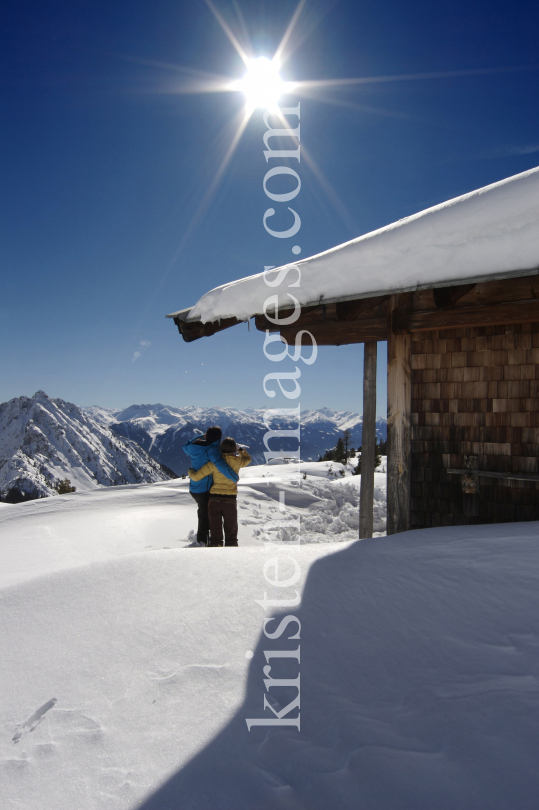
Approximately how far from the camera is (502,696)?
1.47m

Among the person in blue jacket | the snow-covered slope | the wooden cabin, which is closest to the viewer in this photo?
the wooden cabin

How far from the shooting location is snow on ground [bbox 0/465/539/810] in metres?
1.20

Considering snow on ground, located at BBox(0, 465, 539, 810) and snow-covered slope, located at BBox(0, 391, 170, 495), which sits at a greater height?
snow on ground, located at BBox(0, 465, 539, 810)

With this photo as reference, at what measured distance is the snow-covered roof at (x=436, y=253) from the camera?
2.81m

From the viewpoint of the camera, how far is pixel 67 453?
6654 inches

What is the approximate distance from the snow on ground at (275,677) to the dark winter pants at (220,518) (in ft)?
5.51

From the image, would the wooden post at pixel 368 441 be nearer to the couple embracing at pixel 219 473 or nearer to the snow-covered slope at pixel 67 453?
the couple embracing at pixel 219 473

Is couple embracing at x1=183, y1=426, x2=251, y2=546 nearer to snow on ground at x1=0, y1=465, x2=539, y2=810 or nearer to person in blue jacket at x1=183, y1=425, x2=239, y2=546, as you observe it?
person in blue jacket at x1=183, y1=425, x2=239, y2=546

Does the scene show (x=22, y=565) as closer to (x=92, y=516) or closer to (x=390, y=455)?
(x=92, y=516)

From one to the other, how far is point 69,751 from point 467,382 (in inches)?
176

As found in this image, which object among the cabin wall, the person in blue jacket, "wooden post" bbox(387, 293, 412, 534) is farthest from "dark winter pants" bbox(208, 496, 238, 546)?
the cabin wall

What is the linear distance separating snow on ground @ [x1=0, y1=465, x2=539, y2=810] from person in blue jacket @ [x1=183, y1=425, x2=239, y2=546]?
5.45 feet

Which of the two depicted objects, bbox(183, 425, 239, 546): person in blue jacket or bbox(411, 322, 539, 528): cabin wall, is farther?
bbox(183, 425, 239, 546): person in blue jacket

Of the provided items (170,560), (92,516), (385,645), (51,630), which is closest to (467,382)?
(385,645)
